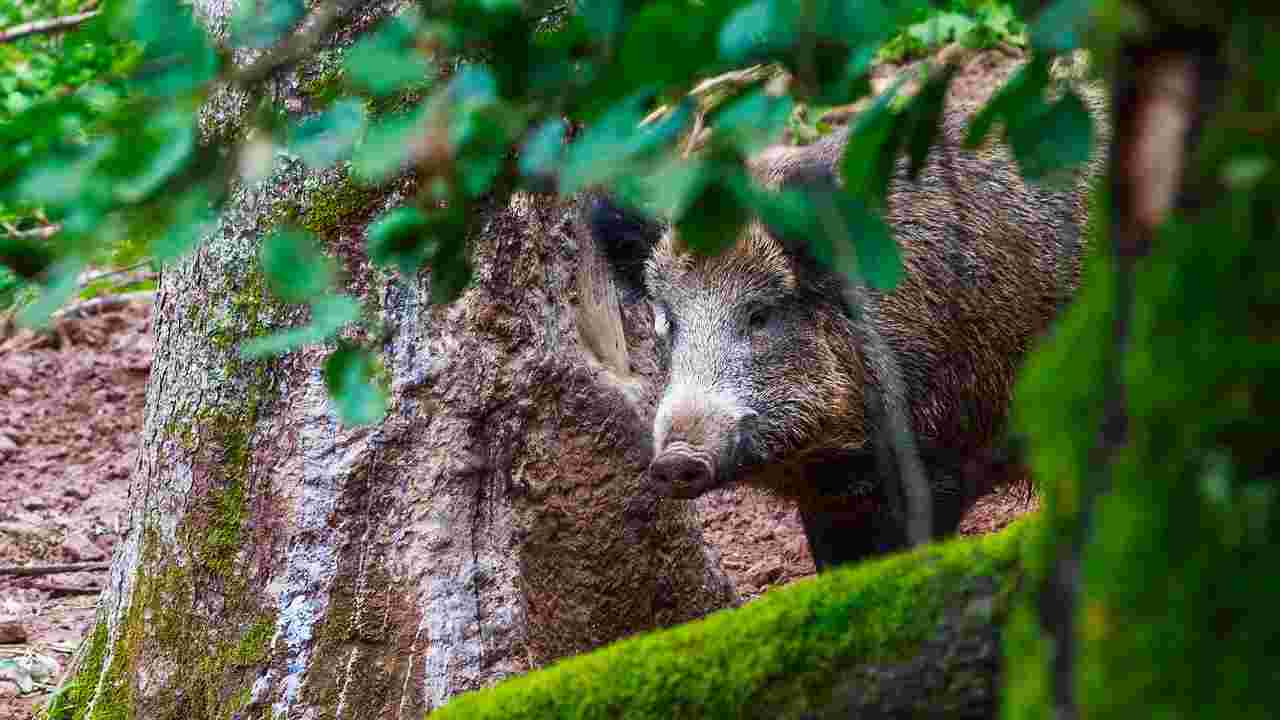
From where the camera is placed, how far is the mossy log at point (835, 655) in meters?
1.96

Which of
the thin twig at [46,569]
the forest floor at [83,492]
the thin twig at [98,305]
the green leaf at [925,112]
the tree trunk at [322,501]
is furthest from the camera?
the thin twig at [98,305]

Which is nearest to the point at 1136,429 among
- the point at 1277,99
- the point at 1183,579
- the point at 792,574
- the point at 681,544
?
the point at 1183,579

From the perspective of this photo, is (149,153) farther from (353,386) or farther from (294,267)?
(353,386)

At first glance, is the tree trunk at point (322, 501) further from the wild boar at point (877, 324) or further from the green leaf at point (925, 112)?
the green leaf at point (925, 112)

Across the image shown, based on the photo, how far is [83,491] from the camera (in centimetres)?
653

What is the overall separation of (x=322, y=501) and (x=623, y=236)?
155 cm

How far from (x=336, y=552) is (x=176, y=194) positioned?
2.28 m

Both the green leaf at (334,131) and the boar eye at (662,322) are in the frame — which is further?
the boar eye at (662,322)

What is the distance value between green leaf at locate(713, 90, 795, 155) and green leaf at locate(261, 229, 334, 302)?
0.38 metres

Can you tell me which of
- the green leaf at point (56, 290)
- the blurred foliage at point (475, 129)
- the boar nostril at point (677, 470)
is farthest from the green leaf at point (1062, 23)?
the boar nostril at point (677, 470)

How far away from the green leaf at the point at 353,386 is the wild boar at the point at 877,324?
10.2ft

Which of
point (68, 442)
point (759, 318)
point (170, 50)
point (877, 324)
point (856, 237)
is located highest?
point (170, 50)

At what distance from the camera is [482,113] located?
4.82ft

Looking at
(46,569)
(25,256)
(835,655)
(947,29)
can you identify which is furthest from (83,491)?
(25,256)
